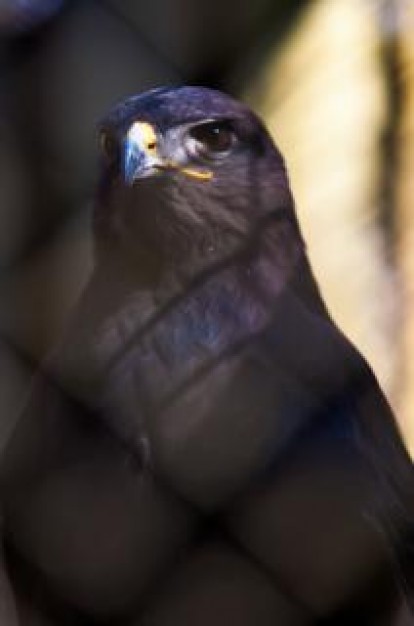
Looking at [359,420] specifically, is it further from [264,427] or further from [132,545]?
[132,545]

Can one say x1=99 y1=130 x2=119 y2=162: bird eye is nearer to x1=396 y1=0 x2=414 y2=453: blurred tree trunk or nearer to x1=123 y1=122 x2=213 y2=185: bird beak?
x1=123 y1=122 x2=213 y2=185: bird beak

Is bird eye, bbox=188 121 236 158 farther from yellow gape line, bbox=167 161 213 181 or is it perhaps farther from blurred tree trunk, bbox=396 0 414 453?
blurred tree trunk, bbox=396 0 414 453

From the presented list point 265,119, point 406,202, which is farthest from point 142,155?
point 406,202

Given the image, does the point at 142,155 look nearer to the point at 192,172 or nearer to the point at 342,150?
the point at 192,172

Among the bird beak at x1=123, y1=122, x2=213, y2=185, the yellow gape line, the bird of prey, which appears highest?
the bird beak at x1=123, y1=122, x2=213, y2=185

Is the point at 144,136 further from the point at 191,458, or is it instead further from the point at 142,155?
the point at 191,458

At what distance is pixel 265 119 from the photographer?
5.81 ft

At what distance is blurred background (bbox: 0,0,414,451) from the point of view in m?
1.75

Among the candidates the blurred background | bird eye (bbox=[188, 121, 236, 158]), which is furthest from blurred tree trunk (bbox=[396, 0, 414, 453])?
bird eye (bbox=[188, 121, 236, 158])

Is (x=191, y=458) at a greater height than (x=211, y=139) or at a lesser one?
lesser

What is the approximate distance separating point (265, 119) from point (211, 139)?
5cm

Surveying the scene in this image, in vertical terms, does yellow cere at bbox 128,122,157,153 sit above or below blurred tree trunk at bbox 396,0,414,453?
above

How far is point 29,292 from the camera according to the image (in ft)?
5.81

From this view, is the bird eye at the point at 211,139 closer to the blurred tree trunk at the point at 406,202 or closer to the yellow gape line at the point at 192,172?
the yellow gape line at the point at 192,172
